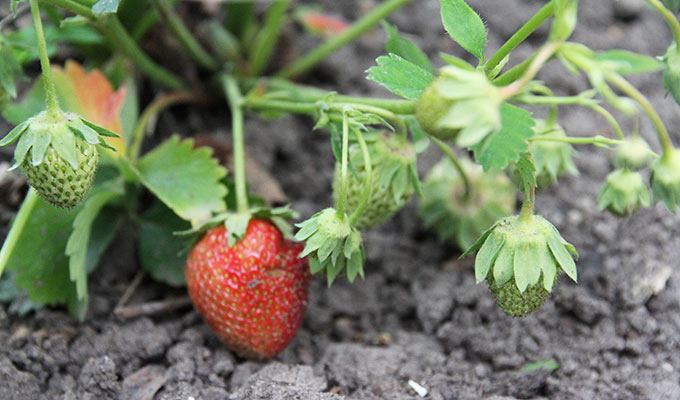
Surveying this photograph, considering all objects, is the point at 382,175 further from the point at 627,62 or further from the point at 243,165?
the point at 627,62

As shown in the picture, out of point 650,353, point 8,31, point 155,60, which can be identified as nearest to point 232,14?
point 155,60

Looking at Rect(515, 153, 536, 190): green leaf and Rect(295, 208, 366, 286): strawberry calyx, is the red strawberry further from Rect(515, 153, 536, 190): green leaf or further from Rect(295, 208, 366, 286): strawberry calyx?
Rect(515, 153, 536, 190): green leaf

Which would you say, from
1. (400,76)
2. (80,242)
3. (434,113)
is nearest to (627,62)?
(434,113)

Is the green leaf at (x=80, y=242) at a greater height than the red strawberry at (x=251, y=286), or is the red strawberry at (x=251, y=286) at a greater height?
the green leaf at (x=80, y=242)

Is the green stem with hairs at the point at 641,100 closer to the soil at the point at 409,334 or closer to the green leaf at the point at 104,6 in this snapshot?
the soil at the point at 409,334

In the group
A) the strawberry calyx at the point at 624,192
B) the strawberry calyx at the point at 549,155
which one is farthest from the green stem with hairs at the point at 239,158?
the strawberry calyx at the point at 624,192

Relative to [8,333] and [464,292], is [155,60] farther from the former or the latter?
[464,292]
